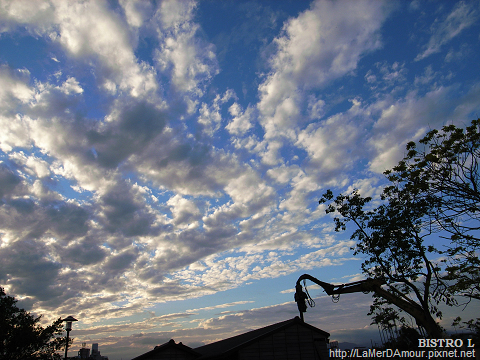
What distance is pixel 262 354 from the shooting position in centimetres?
2022

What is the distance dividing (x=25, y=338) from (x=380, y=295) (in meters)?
29.5

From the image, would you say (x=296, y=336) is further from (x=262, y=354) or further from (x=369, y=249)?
(x=369, y=249)

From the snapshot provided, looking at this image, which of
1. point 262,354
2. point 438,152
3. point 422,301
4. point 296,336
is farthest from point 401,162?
point 262,354

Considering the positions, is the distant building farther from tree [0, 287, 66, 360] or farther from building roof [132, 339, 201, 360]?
tree [0, 287, 66, 360]

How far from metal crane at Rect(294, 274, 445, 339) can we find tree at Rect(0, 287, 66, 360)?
23.1m

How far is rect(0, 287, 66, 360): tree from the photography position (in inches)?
918

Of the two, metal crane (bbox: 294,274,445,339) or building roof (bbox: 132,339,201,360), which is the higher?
metal crane (bbox: 294,274,445,339)

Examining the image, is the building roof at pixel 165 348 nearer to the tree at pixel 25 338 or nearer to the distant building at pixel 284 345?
the distant building at pixel 284 345

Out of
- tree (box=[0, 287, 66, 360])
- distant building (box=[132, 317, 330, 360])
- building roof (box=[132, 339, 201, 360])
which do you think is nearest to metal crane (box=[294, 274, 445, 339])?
distant building (box=[132, 317, 330, 360])

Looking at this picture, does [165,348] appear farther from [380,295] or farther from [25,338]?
[380,295]

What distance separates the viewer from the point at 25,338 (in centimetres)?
2403

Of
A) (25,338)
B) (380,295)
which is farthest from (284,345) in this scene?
(25,338)

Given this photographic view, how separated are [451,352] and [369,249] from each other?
8.09 metres

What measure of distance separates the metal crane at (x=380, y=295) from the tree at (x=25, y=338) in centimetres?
2313
